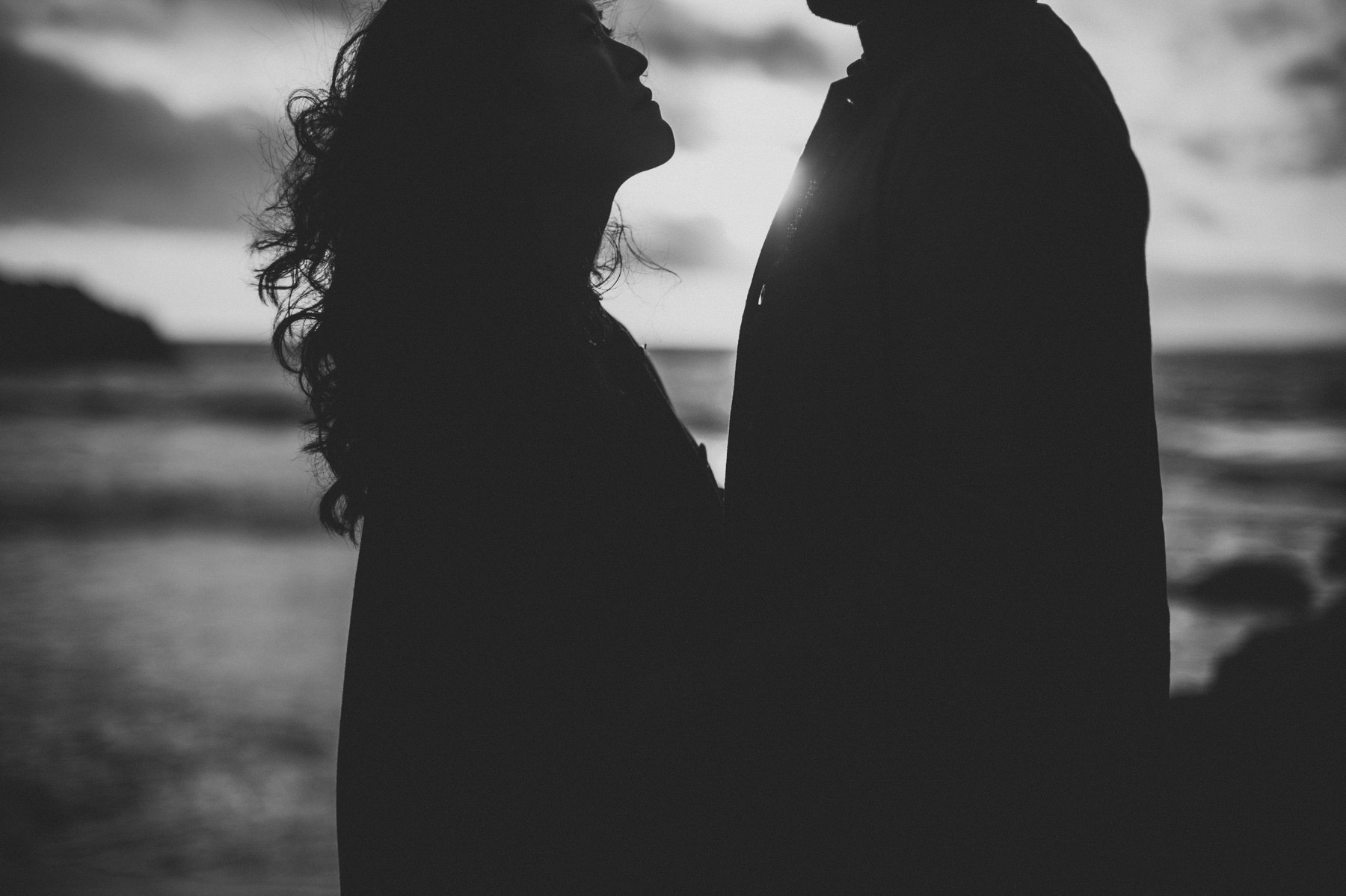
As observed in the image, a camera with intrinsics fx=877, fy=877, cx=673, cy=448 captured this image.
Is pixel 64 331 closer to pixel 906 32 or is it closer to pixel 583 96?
pixel 583 96

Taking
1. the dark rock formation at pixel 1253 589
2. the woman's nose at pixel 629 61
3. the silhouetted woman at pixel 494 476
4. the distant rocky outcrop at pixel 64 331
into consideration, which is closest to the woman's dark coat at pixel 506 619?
the silhouetted woman at pixel 494 476

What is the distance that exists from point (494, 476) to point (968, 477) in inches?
31.4

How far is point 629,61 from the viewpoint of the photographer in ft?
6.56

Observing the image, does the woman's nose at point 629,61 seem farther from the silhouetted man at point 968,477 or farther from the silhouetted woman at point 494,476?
the silhouetted man at point 968,477

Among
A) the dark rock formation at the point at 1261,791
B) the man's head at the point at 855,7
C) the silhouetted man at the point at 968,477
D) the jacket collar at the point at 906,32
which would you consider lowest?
the dark rock formation at the point at 1261,791

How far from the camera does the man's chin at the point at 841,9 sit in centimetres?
139

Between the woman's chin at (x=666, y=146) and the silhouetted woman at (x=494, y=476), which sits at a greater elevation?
the woman's chin at (x=666, y=146)

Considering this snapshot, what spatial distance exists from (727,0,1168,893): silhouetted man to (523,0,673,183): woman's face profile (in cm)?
69

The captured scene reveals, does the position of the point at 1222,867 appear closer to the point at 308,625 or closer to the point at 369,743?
the point at 369,743

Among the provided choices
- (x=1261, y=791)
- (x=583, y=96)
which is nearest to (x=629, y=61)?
(x=583, y=96)

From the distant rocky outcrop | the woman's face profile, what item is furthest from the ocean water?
the distant rocky outcrop

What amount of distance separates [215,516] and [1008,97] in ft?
55.1

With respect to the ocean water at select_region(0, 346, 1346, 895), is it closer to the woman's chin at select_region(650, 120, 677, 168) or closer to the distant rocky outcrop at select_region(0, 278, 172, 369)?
the woman's chin at select_region(650, 120, 677, 168)

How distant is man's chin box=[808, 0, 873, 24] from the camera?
1.39m
